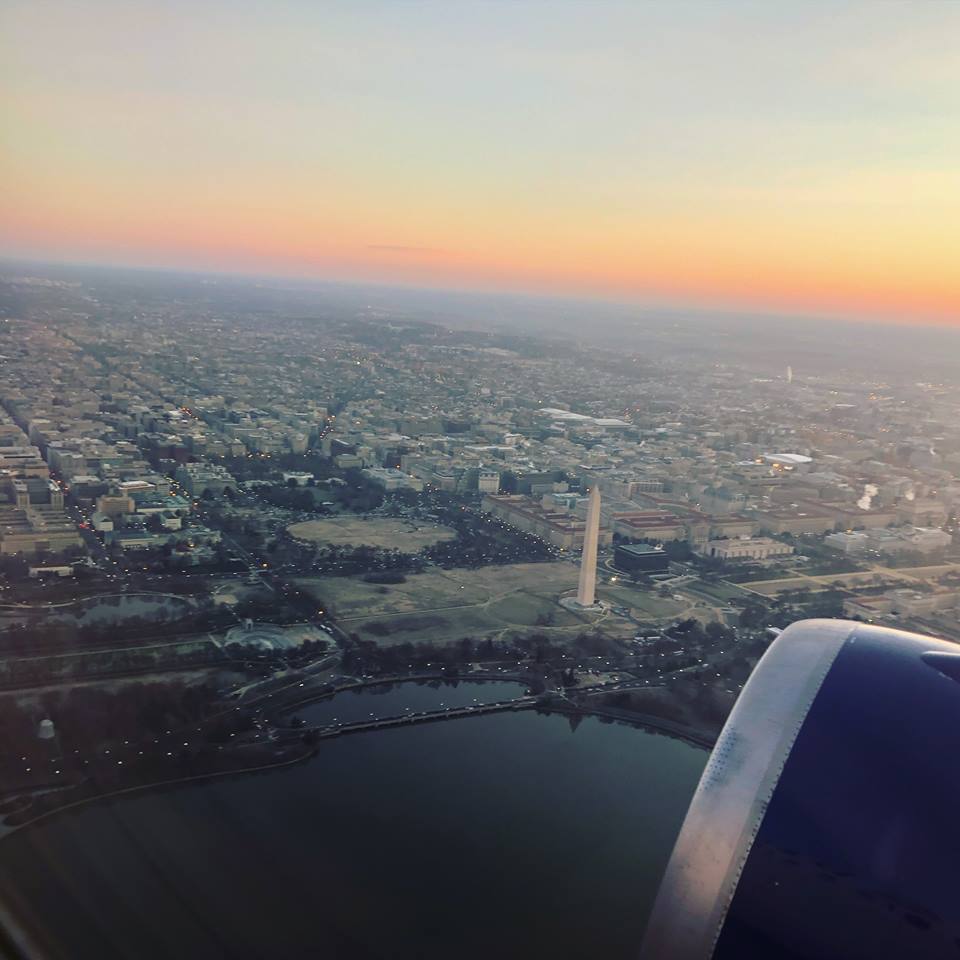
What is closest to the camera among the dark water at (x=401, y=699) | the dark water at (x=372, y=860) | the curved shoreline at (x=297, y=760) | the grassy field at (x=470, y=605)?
the dark water at (x=372, y=860)

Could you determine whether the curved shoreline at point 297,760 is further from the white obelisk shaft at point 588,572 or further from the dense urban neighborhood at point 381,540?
the white obelisk shaft at point 588,572

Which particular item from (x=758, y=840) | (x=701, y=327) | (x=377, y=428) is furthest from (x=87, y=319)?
(x=701, y=327)

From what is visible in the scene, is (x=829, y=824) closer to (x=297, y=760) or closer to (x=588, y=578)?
(x=297, y=760)

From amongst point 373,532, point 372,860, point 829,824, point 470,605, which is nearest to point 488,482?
point 373,532

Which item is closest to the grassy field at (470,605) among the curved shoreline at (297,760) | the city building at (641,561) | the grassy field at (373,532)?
the city building at (641,561)

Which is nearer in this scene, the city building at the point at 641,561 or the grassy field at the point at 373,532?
the city building at the point at 641,561

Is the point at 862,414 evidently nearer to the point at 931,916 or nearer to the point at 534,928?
the point at 534,928
